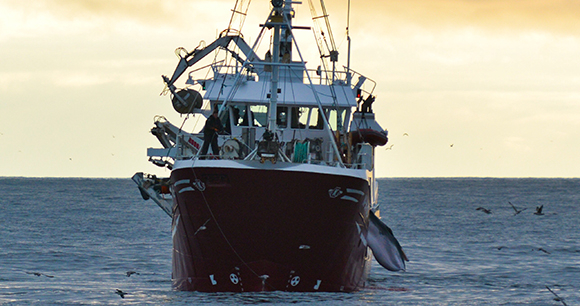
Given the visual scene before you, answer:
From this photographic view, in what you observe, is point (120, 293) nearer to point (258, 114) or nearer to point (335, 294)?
point (335, 294)

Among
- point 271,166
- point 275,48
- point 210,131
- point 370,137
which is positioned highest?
point 275,48

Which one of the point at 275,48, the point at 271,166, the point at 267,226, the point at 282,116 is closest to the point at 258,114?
the point at 282,116

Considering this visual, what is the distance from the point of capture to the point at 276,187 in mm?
22875

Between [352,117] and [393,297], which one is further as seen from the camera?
[352,117]

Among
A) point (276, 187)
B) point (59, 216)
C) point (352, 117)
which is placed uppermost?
point (352, 117)

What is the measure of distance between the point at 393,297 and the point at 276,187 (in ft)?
23.0

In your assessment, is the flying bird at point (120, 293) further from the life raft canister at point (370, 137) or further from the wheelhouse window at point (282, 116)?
the life raft canister at point (370, 137)

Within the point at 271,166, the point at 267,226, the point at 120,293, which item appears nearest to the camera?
the point at 271,166

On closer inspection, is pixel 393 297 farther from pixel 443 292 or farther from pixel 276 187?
pixel 276 187

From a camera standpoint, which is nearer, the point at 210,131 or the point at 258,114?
the point at 210,131

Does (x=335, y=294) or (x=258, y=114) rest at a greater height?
(x=258, y=114)

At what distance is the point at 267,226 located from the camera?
23188 millimetres

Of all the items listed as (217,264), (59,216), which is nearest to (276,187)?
(217,264)

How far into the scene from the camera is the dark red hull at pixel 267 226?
23000 millimetres
